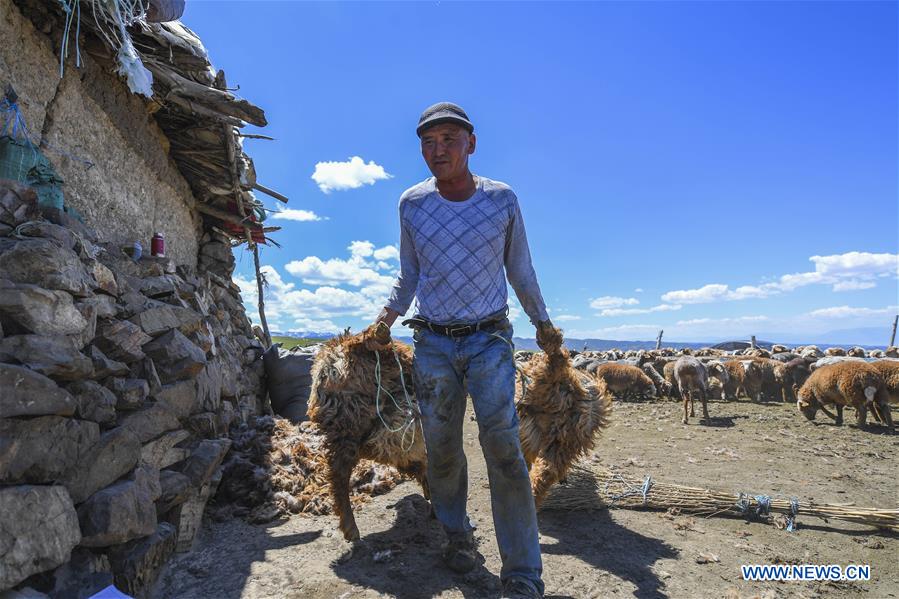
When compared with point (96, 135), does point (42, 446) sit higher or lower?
lower

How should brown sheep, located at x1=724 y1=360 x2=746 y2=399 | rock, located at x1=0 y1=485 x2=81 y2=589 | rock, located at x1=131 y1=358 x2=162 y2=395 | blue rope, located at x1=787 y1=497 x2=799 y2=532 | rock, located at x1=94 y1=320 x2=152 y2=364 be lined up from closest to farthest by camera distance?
1. rock, located at x1=0 y1=485 x2=81 y2=589
2. rock, located at x1=94 y1=320 x2=152 y2=364
3. rock, located at x1=131 y1=358 x2=162 y2=395
4. blue rope, located at x1=787 y1=497 x2=799 y2=532
5. brown sheep, located at x1=724 y1=360 x2=746 y2=399

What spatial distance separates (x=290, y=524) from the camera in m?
4.14

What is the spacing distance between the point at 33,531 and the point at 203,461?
1.66m

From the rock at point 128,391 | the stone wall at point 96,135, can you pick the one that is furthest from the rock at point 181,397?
the stone wall at point 96,135

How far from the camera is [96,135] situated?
17.4ft

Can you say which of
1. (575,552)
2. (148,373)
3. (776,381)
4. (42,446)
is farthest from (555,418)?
(776,381)

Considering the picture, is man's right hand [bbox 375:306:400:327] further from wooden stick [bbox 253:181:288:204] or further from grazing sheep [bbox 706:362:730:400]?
grazing sheep [bbox 706:362:730:400]

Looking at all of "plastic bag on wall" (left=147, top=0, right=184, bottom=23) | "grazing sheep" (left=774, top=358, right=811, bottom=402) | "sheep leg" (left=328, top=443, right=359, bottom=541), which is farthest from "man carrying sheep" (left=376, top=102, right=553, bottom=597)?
"grazing sheep" (left=774, top=358, right=811, bottom=402)

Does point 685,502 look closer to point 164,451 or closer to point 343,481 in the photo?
point 343,481

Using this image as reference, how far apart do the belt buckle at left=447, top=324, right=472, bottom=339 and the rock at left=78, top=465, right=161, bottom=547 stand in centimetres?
198

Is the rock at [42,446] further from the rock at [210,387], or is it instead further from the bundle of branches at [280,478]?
the bundle of branches at [280,478]

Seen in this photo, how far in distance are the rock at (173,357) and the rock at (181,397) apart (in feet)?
0.26

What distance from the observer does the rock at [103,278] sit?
10.8 ft

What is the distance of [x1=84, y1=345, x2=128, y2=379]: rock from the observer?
2.92 metres
